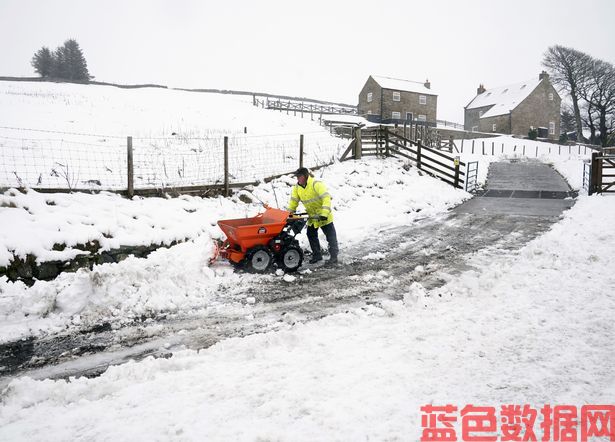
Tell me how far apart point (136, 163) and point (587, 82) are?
58.0 meters

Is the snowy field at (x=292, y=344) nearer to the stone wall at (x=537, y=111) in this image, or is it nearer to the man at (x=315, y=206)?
the man at (x=315, y=206)

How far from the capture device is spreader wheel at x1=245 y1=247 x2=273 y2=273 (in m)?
6.70

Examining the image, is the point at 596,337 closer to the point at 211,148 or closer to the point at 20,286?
the point at 20,286

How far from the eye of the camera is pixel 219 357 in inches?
150

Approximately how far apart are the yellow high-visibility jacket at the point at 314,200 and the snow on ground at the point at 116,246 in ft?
3.46

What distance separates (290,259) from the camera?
6.92 metres

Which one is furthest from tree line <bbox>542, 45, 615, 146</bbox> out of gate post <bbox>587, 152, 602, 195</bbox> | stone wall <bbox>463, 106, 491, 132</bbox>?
gate post <bbox>587, 152, 602, 195</bbox>

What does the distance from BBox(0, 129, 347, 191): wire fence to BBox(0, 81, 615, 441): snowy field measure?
179 centimetres

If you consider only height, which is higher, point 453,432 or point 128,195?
point 128,195

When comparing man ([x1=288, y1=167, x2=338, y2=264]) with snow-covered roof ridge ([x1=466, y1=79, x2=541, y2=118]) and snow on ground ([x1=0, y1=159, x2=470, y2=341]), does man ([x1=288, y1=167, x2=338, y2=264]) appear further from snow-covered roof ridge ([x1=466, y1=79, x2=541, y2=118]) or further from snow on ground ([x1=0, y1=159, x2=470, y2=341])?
snow-covered roof ridge ([x1=466, y1=79, x2=541, y2=118])

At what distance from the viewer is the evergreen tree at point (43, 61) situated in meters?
48.9

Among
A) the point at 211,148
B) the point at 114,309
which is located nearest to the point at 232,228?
the point at 114,309

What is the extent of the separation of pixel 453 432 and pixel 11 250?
247 inches

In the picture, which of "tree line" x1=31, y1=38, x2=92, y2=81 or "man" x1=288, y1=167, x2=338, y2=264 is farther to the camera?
"tree line" x1=31, y1=38, x2=92, y2=81
